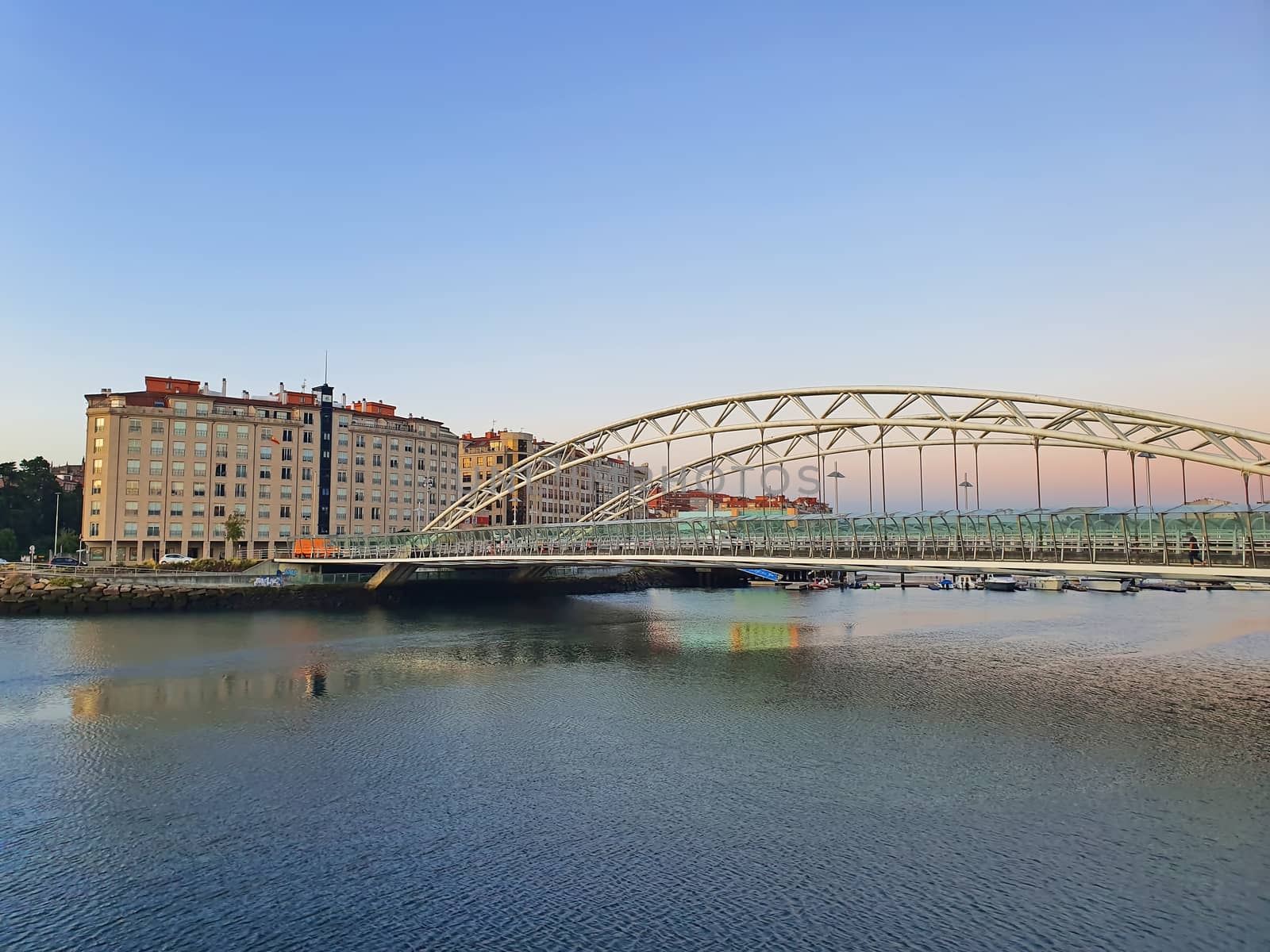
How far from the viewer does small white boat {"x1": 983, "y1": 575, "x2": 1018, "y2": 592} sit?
10744cm

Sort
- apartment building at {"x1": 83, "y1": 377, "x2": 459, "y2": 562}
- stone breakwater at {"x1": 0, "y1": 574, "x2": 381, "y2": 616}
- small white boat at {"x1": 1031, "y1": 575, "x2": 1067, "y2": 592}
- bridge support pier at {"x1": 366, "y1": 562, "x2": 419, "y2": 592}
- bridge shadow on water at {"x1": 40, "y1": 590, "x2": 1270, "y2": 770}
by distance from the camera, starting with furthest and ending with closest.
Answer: small white boat at {"x1": 1031, "y1": 575, "x2": 1067, "y2": 592}
apartment building at {"x1": 83, "y1": 377, "x2": 459, "y2": 562}
bridge support pier at {"x1": 366, "y1": 562, "x2": 419, "y2": 592}
stone breakwater at {"x1": 0, "y1": 574, "x2": 381, "y2": 616}
bridge shadow on water at {"x1": 40, "y1": 590, "x2": 1270, "y2": 770}

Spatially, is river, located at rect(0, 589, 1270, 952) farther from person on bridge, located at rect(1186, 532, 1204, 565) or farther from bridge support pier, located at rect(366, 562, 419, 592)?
bridge support pier, located at rect(366, 562, 419, 592)

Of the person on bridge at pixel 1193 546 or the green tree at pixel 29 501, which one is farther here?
the green tree at pixel 29 501

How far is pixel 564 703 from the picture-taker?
34688 mm

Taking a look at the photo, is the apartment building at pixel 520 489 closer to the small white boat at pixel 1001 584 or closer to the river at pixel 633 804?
the small white boat at pixel 1001 584

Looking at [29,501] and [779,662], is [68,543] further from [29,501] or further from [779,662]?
[779,662]

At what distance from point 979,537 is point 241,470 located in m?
85.9

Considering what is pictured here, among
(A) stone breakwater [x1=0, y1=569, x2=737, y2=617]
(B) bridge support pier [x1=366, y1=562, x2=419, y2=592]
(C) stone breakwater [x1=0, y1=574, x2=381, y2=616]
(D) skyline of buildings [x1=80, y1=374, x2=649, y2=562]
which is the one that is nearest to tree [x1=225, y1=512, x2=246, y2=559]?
(D) skyline of buildings [x1=80, y1=374, x2=649, y2=562]

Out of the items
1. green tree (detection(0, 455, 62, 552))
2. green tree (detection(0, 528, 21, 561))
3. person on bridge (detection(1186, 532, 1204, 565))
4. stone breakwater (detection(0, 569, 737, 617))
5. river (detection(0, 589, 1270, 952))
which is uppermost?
green tree (detection(0, 455, 62, 552))

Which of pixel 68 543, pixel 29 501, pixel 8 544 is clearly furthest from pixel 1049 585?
pixel 29 501

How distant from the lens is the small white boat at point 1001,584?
107 metres

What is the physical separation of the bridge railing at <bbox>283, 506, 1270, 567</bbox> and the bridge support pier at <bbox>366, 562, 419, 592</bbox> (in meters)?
25.1

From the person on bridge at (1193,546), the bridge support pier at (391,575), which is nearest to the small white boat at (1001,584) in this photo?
the bridge support pier at (391,575)

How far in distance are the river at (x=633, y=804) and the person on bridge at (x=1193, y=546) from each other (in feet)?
19.5
